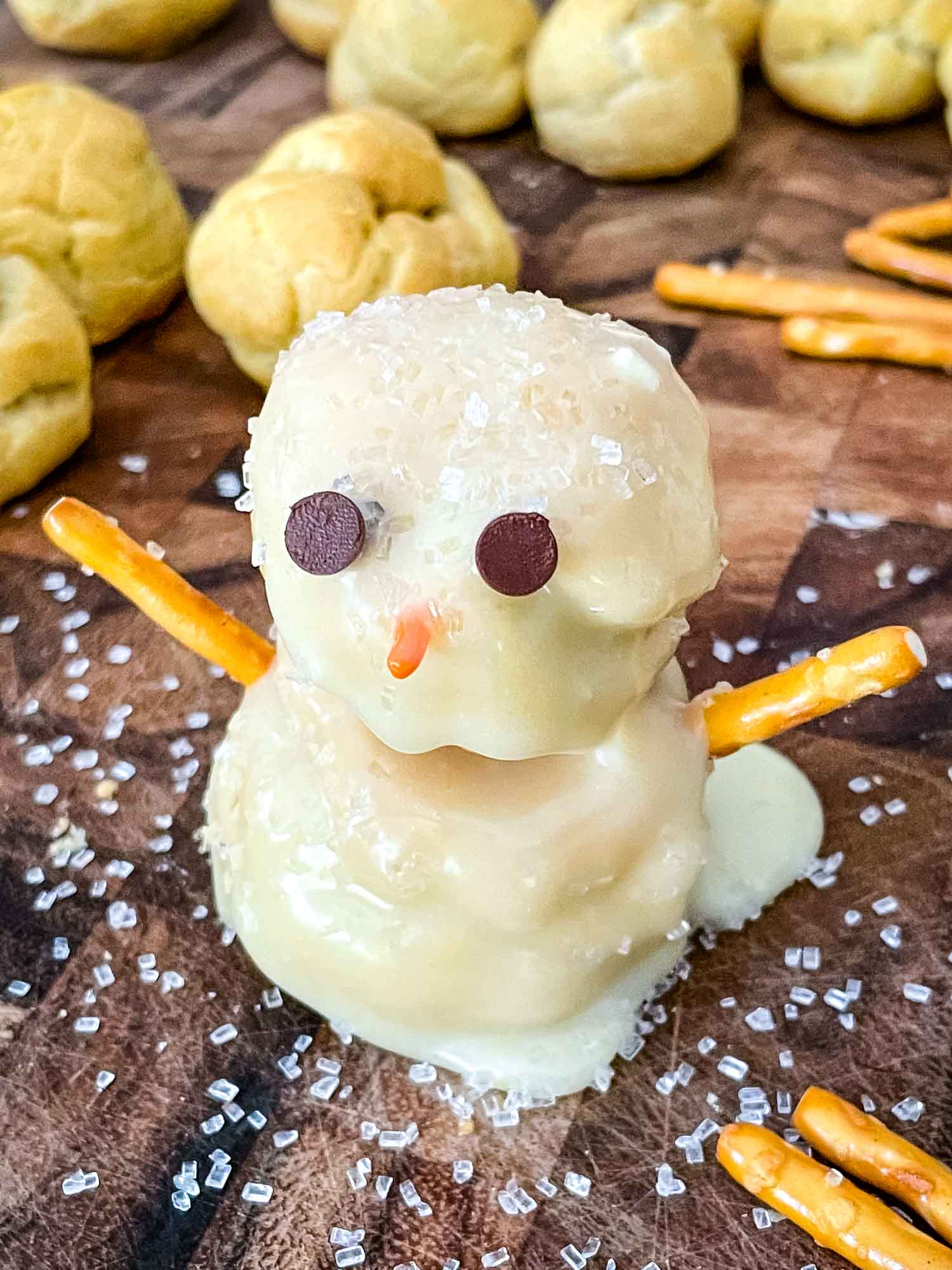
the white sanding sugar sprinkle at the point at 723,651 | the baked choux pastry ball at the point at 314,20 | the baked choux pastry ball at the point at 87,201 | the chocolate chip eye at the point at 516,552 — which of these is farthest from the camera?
the baked choux pastry ball at the point at 314,20

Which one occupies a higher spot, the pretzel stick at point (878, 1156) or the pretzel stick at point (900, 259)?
the pretzel stick at point (900, 259)

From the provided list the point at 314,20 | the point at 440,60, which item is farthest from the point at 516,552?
the point at 314,20

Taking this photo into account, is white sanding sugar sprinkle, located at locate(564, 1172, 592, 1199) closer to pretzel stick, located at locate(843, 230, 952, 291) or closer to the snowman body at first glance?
the snowman body

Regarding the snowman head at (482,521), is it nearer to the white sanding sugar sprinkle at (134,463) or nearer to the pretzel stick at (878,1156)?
the pretzel stick at (878,1156)

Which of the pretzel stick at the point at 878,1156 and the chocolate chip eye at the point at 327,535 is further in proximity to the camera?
the pretzel stick at the point at 878,1156

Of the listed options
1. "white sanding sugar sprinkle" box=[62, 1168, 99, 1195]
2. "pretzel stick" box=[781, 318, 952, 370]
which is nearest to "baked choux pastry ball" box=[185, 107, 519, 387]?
"pretzel stick" box=[781, 318, 952, 370]

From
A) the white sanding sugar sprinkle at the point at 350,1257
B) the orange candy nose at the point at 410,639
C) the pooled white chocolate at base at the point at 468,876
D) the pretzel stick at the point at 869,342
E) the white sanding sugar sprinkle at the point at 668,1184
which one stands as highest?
the orange candy nose at the point at 410,639

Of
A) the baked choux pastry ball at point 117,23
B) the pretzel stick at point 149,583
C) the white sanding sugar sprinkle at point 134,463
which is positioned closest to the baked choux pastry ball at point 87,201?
the white sanding sugar sprinkle at point 134,463
